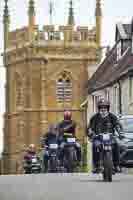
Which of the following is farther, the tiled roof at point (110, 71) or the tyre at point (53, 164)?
the tiled roof at point (110, 71)

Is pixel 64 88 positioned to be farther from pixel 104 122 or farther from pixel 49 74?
pixel 104 122

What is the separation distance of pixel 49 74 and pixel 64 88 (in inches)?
82.6

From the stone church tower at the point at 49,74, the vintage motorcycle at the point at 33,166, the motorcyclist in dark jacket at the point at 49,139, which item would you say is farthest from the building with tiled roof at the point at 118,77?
the stone church tower at the point at 49,74

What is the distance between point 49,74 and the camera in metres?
105

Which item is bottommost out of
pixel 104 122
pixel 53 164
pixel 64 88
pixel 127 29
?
pixel 64 88

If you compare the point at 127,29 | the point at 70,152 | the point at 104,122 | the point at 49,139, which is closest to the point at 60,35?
the point at 127,29

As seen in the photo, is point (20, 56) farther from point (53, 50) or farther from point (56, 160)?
point (56, 160)

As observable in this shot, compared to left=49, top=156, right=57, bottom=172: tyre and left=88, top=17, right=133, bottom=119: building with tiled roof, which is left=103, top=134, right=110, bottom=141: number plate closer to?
left=49, top=156, right=57, bottom=172: tyre

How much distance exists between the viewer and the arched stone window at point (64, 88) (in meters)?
106

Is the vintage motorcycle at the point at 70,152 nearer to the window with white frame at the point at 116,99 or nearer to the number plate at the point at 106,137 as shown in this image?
the number plate at the point at 106,137

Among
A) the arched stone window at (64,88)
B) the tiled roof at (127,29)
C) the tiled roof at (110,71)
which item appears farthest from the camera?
the arched stone window at (64,88)

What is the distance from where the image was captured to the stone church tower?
10469cm

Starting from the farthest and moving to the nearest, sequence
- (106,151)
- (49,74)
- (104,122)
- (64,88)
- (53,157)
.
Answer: (64,88) < (49,74) < (53,157) < (104,122) < (106,151)

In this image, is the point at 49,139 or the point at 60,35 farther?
the point at 60,35
